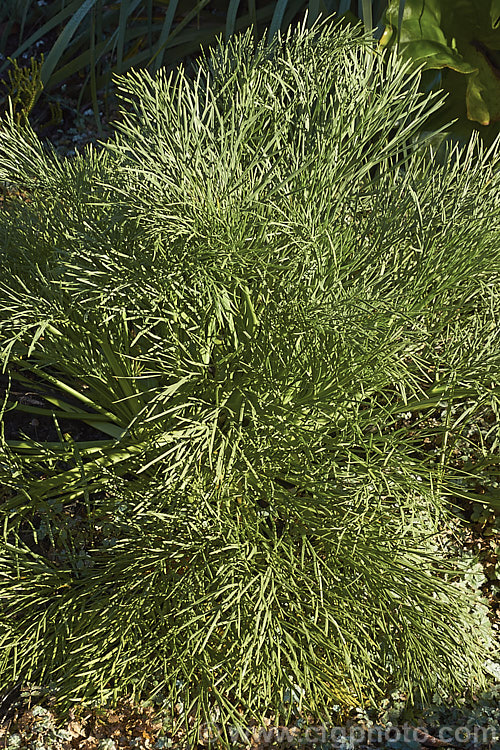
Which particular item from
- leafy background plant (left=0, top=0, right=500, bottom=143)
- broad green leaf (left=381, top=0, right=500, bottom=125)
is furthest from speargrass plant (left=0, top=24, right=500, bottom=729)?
broad green leaf (left=381, top=0, right=500, bottom=125)

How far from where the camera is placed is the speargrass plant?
1601mm

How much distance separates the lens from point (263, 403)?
1712 mm

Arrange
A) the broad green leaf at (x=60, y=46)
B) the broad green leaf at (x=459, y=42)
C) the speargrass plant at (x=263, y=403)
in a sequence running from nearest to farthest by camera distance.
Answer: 1. the speargrass plant at (x=263, y=403)
2. the broad green leaf at (x=459, y=42)
3. the broad green leaf at (x=60, y=46)

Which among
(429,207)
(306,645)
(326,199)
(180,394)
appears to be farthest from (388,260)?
(306,645)

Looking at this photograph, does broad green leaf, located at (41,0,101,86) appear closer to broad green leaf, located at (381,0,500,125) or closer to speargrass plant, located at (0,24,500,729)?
broad green leaf, located at (381,0,500,125)

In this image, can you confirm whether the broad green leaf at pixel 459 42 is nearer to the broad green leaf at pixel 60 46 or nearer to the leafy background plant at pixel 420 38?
the leafy background plant at pixel 420 38

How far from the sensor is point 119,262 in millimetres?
1659

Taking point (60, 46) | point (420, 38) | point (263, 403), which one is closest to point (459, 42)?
point (420, 38)

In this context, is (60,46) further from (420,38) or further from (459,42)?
(459,42)

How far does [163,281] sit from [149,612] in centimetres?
76

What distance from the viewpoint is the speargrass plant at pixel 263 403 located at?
160cm

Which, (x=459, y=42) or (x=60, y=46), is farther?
(x=60, y=46)

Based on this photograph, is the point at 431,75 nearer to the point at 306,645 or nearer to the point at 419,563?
the point at 419,563

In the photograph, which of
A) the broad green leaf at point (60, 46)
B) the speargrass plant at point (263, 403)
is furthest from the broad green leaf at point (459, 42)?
the broad green leaf at point (60, 46)
